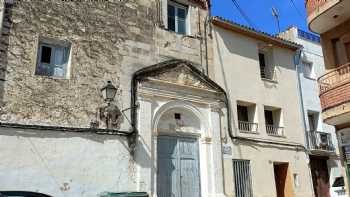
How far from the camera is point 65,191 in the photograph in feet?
33.8

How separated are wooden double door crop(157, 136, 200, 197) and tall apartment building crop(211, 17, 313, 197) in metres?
1.24

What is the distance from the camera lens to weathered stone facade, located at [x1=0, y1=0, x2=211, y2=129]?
10.4 metres

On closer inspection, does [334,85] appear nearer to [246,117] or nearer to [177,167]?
[246,117]

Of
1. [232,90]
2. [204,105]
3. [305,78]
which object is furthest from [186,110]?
[305,78]

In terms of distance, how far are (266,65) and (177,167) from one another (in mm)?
6843

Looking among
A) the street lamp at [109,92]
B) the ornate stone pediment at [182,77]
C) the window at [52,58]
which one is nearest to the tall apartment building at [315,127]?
the ornate stone pediment at [182,77]

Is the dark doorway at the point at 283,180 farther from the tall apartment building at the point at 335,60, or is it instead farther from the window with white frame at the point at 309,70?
the window with white frame at the point at 309,70

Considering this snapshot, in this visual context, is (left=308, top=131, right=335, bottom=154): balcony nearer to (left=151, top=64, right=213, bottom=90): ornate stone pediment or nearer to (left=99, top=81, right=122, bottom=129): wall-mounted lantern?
(left=151, top=64, right=213, bottom=90): ornate stone pediment

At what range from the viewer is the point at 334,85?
36.9 feet

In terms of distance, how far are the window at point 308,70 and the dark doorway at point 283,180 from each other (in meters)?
4.91

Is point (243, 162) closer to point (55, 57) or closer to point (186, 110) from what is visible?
point (186, 110)

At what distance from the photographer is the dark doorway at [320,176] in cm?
1650

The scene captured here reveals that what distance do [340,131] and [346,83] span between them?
2080 millimetres

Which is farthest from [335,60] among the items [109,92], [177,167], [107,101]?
[107,101]
